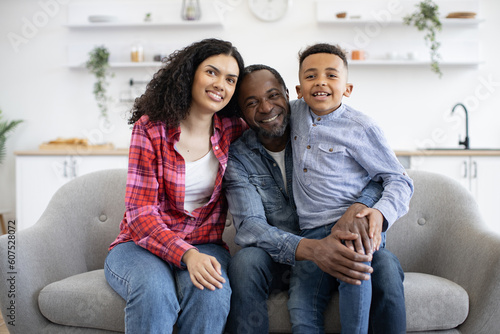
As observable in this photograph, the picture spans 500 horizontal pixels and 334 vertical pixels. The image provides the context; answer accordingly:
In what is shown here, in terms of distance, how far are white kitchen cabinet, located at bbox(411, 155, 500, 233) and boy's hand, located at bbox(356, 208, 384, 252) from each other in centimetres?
215

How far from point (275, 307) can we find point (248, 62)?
318cm

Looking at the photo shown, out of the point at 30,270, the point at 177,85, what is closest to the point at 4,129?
the point at 30,270

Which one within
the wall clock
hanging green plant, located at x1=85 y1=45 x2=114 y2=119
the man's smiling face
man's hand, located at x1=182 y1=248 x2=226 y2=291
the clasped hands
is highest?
the wall clock

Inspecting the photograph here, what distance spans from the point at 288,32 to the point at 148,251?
3.19 m

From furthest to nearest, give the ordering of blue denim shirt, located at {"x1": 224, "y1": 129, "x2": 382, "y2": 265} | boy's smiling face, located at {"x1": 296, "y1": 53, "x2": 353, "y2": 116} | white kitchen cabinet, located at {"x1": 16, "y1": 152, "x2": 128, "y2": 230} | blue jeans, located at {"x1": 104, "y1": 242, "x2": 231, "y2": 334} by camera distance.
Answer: white kitchen cabinet, located at {"x1": 16, "y1": 152, "x2": 128, "y2": 230} < boy's smiling face, located at {"x1": 296, "y1": 53, "x2": 353, "y2": 116} < blue denim shirt, located at {"x1": 224, "y1": 129, "x2": 382, "y2": 265} < blue jeans, located at {"x1": 104, "y1": 242, "x2": 231, "y2": 334}

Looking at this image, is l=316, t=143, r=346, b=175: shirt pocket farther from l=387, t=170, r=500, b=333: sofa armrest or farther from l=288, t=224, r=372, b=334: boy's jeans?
l=387, t=170, r=500, b=333: sofa armrest

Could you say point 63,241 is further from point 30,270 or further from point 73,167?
point 73,167

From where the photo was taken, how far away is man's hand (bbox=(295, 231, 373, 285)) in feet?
4.11

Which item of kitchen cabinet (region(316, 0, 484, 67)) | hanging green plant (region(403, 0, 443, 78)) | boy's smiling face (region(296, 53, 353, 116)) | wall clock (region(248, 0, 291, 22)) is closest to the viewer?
boy's smiling face (region(296, 53, 353, 116))

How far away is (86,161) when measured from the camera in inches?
141

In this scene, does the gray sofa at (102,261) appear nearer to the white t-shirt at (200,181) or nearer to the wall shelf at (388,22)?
the white t-shirt at (200,181)

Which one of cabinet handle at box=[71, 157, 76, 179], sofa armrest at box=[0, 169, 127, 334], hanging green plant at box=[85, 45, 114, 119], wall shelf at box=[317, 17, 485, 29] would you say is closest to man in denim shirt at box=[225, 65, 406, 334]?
sofa armrest at box=[0, 169, 127, 334]

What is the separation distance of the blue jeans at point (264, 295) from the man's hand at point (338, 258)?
94 mm

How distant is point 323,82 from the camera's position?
Answer: 1578 mm
